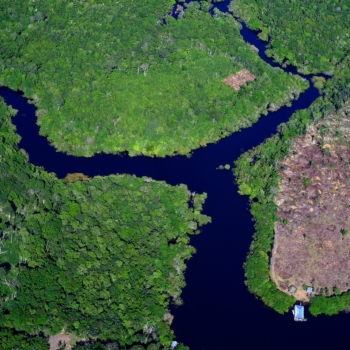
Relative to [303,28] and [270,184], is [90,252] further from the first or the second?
[303,28]

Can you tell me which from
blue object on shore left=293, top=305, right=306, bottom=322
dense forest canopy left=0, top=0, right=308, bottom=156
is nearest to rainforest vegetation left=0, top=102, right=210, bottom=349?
dense forest canopy left=0, top=0, right=308, bottom=156

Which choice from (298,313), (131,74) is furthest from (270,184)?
(131,74)

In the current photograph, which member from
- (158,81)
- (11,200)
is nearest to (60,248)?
(11,200)

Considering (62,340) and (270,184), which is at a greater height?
(270,184)

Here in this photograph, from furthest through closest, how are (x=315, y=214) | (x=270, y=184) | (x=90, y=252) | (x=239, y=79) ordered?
(x=239, y=79), (x=270, y=184), (x=315, y=214), (x=90, y=252)

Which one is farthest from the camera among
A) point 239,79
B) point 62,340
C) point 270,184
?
point 239,79

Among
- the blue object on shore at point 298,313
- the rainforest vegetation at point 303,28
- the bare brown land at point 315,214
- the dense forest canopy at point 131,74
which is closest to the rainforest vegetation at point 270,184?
the blue object on shore at point 298,313

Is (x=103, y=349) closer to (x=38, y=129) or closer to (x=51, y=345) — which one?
(x=51, y=345)

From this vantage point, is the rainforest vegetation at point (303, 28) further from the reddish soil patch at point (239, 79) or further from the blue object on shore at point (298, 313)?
the blue object on shore at point (298, 313)
